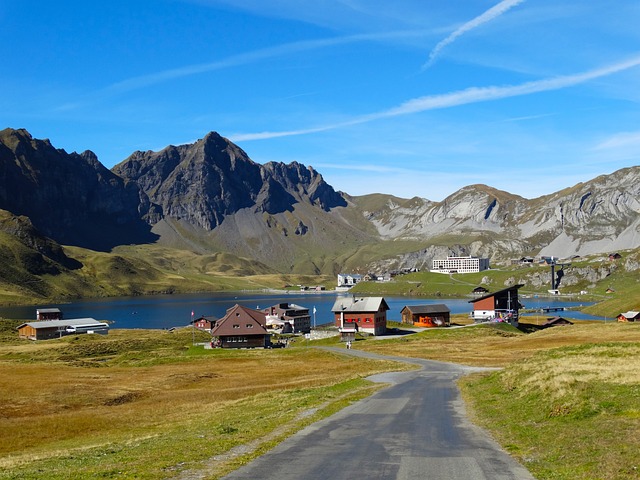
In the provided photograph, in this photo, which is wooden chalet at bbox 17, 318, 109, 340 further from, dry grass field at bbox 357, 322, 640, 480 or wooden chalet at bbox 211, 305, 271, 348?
dry grass field at bbox 357, 322, 640, 480

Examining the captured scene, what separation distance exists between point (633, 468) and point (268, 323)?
146437 mm

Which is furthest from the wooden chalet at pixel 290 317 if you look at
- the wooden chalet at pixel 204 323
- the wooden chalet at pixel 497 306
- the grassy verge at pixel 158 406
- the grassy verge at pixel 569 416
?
the grassy verge at pixel 569 416

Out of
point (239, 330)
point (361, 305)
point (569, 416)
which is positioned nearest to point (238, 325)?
point (239, 330)

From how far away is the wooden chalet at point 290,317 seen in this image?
524 feet

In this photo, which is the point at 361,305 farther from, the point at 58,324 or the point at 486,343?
the point at 58,324

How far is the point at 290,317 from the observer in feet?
525

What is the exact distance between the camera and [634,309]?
167m

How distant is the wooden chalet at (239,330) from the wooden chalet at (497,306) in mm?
64531

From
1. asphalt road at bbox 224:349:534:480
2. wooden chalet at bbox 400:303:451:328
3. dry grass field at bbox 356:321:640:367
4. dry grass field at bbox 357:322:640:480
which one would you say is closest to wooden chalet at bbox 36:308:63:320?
wooden chalet at bbox 400:303:451:328

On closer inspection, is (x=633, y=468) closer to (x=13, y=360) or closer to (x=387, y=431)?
(x=387, y=431)

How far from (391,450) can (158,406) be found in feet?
109

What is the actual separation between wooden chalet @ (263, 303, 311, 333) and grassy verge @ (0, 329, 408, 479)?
50.4 metres

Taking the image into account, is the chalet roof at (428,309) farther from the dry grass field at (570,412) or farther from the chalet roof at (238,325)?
the dry grass field at (570,412)

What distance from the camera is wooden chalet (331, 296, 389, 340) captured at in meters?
131
